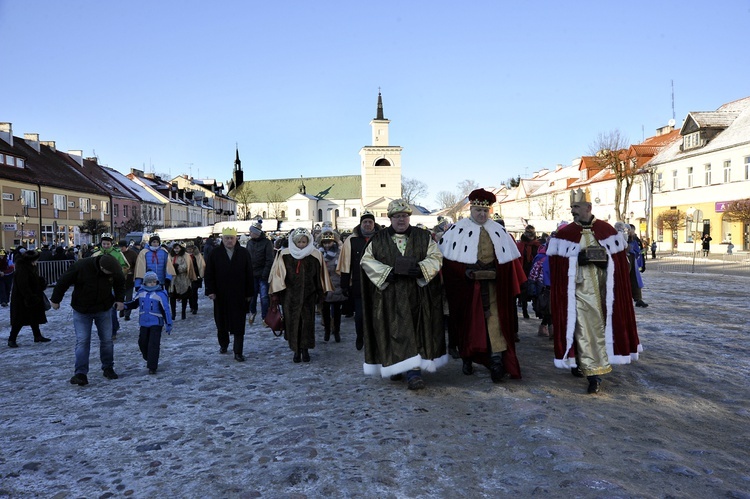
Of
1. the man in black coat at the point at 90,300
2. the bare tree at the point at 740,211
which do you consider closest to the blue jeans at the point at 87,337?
the man in black coat at the point at 90,300

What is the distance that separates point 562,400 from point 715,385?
1.93m

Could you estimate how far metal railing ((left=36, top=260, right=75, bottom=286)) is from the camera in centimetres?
2069

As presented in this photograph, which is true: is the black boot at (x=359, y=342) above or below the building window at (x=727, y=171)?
below

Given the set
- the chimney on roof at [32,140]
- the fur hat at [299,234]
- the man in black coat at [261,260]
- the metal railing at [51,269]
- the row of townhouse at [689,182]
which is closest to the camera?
the fur hat at [299,234]

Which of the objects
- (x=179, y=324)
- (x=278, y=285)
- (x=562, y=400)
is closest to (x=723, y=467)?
(x=562, y=400)

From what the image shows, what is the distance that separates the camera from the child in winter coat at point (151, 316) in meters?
7.30

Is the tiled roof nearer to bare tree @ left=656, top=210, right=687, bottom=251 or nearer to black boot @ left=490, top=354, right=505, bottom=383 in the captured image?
black boot @ left=490, top=354, right=505, bottom=383

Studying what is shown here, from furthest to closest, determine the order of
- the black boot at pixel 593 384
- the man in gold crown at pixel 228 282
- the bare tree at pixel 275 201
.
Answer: the bare tree at pixel 275 201
the man in gold crown at pixel 228 282
the black boot at pixel 593 384

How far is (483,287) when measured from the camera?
20.5 feet

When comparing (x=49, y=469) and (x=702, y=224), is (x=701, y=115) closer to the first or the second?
(x=702, y=224)

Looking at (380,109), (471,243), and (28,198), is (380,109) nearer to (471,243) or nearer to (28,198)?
(28,198)

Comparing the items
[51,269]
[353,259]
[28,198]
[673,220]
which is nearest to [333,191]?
[28,198]

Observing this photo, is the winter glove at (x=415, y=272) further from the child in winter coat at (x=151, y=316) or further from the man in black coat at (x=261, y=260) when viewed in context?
the man in black coat at (x=261, y=260)

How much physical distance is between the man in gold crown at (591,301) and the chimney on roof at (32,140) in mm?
48561
